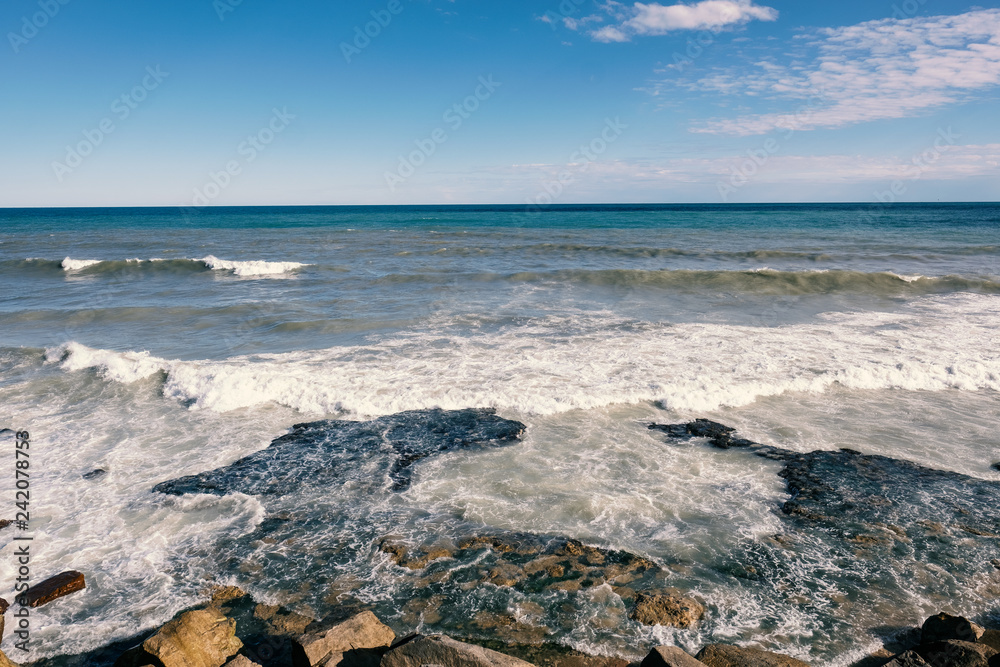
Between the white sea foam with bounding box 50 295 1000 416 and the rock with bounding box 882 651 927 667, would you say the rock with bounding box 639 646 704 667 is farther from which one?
the white sea foam with bounding box 50 295 1000 416

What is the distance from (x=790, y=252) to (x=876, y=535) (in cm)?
3057

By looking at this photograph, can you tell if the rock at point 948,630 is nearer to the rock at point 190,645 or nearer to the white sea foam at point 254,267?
the rock at point 190,645

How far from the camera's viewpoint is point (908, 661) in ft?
13.9

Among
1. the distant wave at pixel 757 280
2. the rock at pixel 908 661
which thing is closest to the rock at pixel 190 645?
the rock at pixel 908 661

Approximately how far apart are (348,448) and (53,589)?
393 centimetres

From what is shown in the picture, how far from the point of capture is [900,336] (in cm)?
1450

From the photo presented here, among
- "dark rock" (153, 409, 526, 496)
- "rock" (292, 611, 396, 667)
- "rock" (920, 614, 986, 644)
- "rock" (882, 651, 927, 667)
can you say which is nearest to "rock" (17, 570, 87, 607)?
"dark rock" (153, 409, 526, 496)

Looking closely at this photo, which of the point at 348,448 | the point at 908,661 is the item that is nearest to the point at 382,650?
the point at 908,661

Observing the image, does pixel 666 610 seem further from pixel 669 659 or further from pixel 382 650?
pixel 382 650

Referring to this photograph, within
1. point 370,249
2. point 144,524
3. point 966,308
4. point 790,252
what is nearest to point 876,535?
point 144,524

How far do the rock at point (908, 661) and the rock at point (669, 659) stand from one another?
151 cm

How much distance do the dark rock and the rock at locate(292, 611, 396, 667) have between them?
9.90 feet

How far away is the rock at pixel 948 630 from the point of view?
446cm

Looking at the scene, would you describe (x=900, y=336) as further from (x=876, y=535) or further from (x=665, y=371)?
(x=876, y=535)
